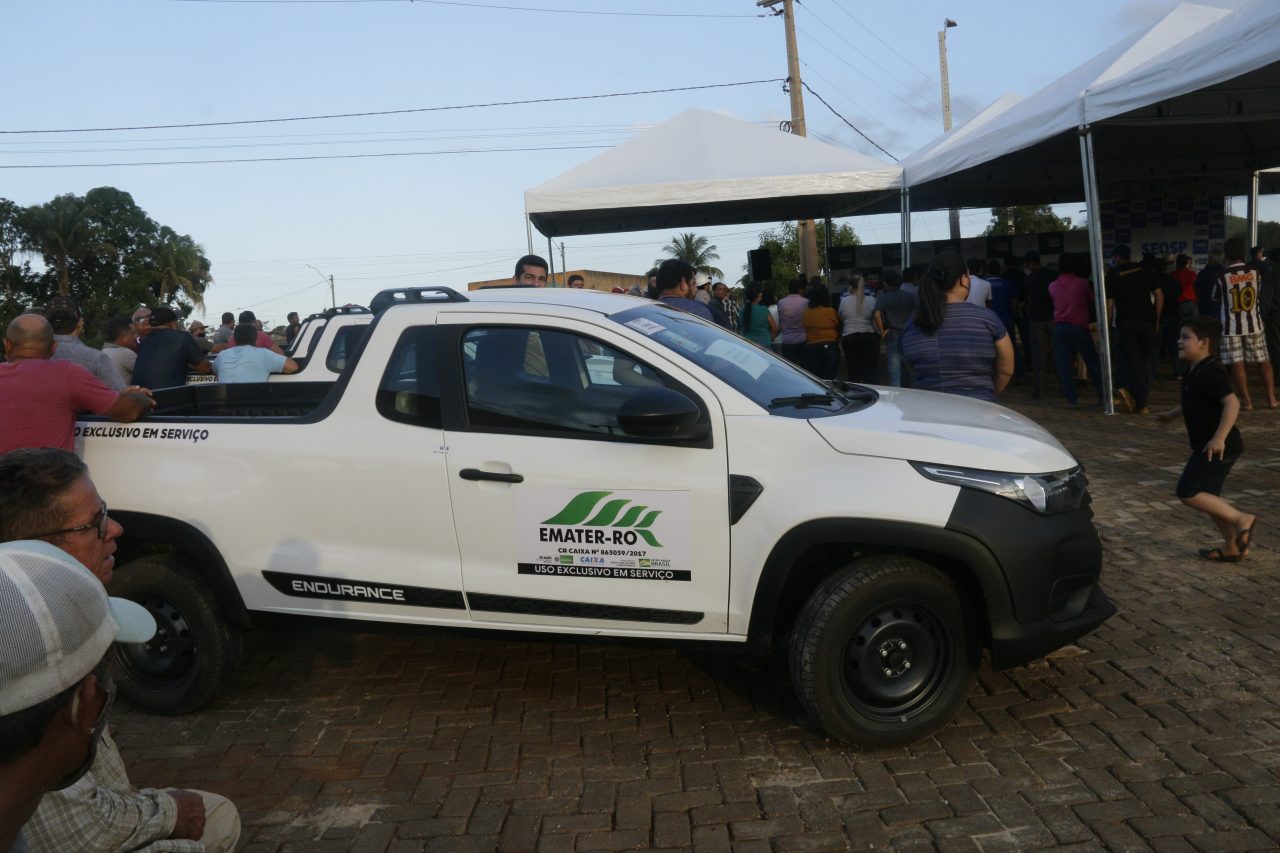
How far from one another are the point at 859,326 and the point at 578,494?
9819 mm

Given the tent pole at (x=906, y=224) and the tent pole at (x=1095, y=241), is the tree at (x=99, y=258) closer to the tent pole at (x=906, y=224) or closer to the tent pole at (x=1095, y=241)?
the tent pole at (x=906, y=224)

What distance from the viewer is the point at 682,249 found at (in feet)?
219

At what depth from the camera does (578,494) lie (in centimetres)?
412

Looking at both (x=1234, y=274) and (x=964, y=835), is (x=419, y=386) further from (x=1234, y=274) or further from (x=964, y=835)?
(x=1234, y=274)

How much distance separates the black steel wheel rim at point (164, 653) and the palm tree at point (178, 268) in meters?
66.1

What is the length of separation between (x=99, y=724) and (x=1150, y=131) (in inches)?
671

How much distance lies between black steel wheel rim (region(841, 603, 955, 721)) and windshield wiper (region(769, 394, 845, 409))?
0.89 meters

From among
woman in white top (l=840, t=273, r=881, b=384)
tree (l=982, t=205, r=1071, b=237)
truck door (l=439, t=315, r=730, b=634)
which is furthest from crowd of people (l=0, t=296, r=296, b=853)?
tree (l=982, t=205, r=1071, b=237)

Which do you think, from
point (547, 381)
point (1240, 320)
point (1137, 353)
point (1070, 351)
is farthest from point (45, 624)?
point (1070, 351)

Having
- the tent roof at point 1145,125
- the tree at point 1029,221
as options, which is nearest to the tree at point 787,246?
the tree at point 1029,221

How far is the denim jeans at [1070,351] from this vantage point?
12922 mm

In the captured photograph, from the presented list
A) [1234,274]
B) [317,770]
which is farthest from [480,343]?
[1234,274]

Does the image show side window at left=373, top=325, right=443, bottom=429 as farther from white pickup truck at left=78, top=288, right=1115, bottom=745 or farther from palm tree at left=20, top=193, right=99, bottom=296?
palm tree at left=20, top=193, right=99, bottom=296

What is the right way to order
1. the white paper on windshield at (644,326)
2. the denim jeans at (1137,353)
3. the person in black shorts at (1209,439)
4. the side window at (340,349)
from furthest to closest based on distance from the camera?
the denim jeans at (1137,353) < the side window at (340,349) < the person in black shorts at (1209,439) < the white paper on windshield at (644,326)
